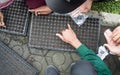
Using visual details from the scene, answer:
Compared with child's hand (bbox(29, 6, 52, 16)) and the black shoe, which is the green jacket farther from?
child's hand (bbox(29, 6, 52, 16))

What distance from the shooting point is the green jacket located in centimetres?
384

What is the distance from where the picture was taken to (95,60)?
386 cm

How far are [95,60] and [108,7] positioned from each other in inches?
32.4

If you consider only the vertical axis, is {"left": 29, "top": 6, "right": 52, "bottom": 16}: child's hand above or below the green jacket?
above

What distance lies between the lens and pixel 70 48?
13.8 ft

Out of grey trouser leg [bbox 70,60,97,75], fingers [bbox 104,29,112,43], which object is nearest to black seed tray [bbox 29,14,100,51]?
fingers [bbox 104,29,112,43]

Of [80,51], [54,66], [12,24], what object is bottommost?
[54,66]

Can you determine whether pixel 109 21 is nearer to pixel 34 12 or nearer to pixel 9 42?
pixel 34 12

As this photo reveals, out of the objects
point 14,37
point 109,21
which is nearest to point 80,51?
point 109,21

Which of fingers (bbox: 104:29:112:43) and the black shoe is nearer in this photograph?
fingers (bbox: 104:29:112:43)

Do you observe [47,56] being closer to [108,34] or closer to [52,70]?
[52,70]

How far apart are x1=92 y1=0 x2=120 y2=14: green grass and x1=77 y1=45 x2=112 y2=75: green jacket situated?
0.66m

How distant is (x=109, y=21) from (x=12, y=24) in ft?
4.38

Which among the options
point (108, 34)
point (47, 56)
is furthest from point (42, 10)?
point (108, 34)
